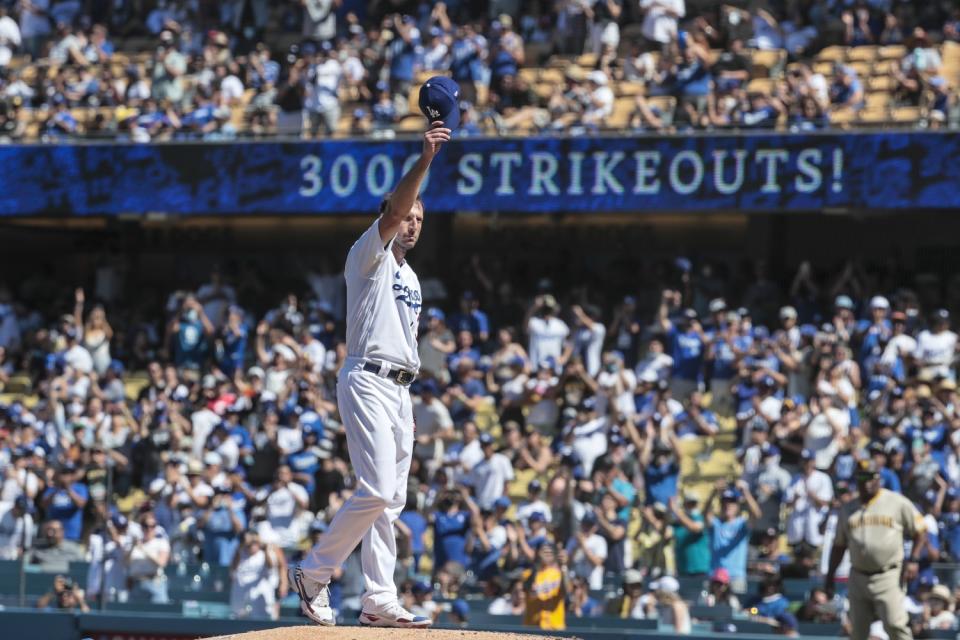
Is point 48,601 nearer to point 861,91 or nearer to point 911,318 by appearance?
point 911,318

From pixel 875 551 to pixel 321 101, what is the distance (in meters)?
12.1

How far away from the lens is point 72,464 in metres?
19.3

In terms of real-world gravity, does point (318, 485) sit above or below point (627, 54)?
below

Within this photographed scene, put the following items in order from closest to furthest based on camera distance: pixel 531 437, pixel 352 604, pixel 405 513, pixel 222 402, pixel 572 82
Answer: pixel 352 604, pixel 405 513, pixel 531 437, pixel 222 402, pixel 572 82

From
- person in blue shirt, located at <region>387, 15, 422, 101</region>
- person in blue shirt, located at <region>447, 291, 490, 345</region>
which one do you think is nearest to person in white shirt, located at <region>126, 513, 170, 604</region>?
person in blue shirt, located at <region>447, 291, 490, 345</region>

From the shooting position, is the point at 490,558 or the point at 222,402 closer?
the point at 490,558

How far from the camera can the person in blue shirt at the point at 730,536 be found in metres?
16.1

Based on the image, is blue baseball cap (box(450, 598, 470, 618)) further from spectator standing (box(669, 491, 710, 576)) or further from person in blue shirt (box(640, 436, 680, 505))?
person in blue shirt (box(640, 436, 680, 505))

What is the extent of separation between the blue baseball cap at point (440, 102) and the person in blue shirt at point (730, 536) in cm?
771

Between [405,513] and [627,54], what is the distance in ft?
27.9

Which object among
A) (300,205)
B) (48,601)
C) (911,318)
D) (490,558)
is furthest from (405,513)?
(300,205)

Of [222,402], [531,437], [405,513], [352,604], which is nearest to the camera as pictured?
[352,604]

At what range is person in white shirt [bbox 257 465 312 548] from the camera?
17594 millimetres

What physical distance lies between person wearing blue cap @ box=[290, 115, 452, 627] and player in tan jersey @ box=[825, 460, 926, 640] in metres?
4.50
